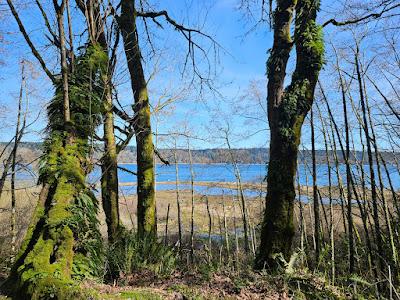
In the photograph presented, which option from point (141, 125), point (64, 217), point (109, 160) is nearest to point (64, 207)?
point (64, 217)

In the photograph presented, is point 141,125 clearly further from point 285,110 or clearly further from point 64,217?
point 64,217

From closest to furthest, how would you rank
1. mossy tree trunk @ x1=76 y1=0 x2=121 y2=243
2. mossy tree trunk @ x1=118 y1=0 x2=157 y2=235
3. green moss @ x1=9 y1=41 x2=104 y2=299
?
green moss @ x1=9 y1=41 x2=104 y2=299, mossy tree trunk @ x1=76 y1=0 x2=121 y2=243, mossy tree trunk @ x1=118 y1=0 x2=157 y2=235

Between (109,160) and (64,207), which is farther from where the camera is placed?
(109,160)

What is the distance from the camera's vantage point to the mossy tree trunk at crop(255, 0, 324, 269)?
4766 mm

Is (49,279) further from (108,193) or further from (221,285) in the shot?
(108,193)

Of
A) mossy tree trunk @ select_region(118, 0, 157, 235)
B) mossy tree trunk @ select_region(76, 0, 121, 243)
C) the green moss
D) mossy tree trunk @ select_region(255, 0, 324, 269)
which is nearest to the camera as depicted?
the green moss

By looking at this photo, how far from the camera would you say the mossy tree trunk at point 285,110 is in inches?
188

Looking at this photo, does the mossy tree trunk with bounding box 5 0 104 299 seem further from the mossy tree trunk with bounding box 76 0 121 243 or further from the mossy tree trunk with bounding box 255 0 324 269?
the mossy tree trunk with bounding box 255 0 324 269

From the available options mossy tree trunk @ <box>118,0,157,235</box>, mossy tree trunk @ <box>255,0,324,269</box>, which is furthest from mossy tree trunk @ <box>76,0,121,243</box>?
mossy tree trunk @ <box>255,0,324,269</box>

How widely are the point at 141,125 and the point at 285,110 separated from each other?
8.85ft

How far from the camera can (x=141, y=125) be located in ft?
20.9

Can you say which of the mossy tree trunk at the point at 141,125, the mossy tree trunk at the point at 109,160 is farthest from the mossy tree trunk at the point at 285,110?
the mossy tree trunk at the point at 109,160

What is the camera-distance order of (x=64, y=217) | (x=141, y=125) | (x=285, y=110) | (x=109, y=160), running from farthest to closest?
(x=141, y=125) < (x=109, y=160) < (x=285, y=110) < (x=64, y=217)

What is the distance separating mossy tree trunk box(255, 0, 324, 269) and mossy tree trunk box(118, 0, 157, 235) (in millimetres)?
2276
